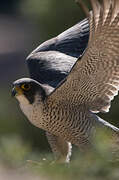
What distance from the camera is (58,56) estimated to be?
5.49m

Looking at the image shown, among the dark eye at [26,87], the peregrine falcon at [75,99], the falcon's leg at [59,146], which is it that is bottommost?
the falcon's leg at [59,146]

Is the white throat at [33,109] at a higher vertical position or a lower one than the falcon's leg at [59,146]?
higher

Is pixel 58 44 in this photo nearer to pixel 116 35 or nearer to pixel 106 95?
pixel 106 95

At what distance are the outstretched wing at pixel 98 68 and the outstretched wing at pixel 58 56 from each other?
1.75ft

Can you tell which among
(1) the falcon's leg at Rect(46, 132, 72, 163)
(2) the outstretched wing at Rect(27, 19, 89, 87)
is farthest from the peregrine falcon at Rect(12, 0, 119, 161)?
(2) the outstretched wing at Rect(27, 19, 89, 87)

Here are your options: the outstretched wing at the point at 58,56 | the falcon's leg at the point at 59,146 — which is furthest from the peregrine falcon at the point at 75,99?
the outstretched wing at the point at 58,56

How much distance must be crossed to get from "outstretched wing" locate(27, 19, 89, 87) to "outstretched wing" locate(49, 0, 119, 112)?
0.53m

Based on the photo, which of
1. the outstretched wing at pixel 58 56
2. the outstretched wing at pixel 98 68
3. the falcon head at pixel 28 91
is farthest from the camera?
the outstretched wing at pixel 58 56

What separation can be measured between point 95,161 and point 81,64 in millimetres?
2692

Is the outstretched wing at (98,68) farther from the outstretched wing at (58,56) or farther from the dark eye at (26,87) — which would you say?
the outstretched wing at (58,56)

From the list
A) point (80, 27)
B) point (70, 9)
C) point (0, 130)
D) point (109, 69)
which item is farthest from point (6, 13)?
point (0, 130)

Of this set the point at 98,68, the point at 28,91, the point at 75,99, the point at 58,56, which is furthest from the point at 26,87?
the point at 58,56

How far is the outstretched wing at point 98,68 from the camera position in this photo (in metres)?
3.49

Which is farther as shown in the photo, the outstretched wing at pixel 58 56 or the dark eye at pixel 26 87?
the outstretched wing at pixel 58 56
